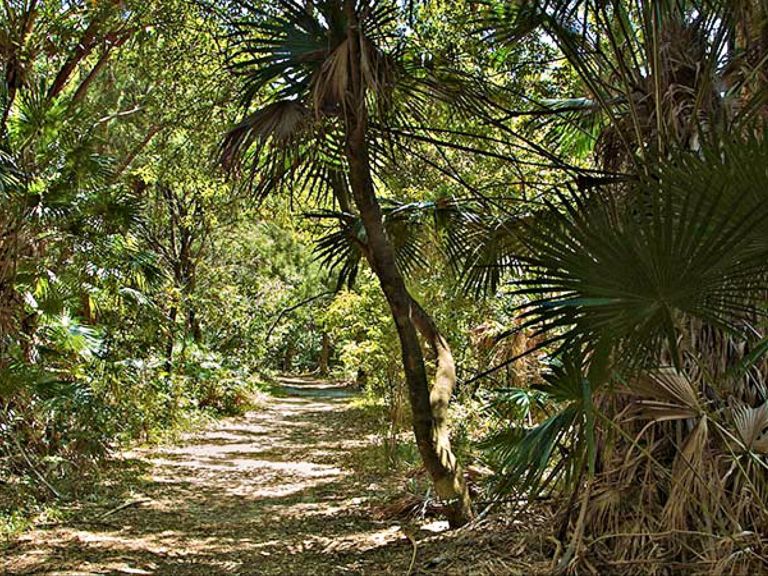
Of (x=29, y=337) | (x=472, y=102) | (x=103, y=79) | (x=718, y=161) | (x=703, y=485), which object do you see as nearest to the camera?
(x=718, y=161)

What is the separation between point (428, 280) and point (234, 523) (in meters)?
3.26

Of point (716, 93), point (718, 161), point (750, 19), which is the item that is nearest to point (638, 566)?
point (718, 161)

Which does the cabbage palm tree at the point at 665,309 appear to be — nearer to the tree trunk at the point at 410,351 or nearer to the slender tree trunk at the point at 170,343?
the tree trunk at the point at 410,351

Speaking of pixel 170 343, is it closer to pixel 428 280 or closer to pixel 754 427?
pixel 428 280

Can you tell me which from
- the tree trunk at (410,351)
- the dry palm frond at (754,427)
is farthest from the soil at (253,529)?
the dry palm frond at (754,427)

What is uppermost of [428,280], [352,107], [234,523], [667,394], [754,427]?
[352,107]

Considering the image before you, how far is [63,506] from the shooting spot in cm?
575

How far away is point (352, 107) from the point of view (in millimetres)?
4129

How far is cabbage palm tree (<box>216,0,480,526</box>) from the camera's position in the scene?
12.8 ft

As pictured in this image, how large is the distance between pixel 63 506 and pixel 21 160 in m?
2.92

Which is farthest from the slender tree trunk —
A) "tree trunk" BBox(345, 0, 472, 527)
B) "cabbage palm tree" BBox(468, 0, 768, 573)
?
"cabbage palm tree" BBox(468, 0, 768, 573)

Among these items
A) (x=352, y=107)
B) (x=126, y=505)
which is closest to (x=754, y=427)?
(x=352, y=107)

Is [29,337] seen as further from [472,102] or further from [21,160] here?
[472,102]

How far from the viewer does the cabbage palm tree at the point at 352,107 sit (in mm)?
3900
